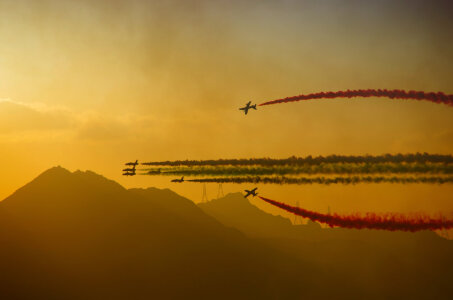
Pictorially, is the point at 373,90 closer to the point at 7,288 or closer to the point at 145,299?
the point at 145,299

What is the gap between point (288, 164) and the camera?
49.3m

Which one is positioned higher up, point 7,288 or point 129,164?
point 129,164

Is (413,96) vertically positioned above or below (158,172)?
above

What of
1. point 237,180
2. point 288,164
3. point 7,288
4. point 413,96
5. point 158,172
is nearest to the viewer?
point 413,96

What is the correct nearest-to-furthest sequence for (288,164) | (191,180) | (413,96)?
(413,96)
(288,164)
(191,180)

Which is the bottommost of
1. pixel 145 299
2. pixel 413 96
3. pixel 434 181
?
pixel 145 299

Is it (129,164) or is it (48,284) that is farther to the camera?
(48,284)

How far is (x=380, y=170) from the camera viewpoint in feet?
153

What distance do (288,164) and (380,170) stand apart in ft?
37.1

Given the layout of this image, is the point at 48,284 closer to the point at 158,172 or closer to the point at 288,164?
the point at 158,172

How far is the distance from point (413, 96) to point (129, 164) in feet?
141

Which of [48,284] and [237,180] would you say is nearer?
[237,180]

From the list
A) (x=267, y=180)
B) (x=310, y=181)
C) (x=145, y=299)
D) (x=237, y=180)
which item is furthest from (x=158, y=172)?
(x=145, y=299)

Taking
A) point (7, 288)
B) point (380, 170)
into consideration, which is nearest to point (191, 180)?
point (380, 170)
